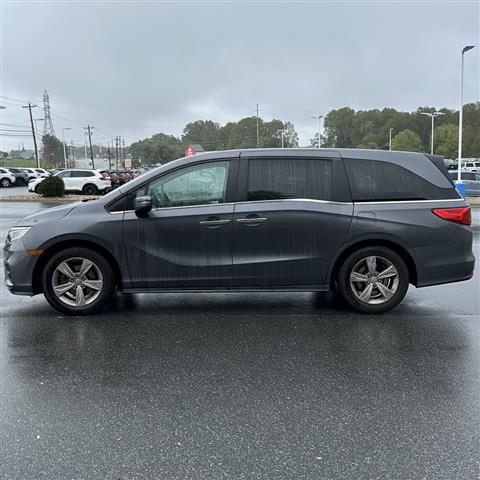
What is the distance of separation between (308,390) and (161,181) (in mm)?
2851

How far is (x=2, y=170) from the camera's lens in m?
45.3

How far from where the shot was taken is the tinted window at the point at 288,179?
574 cm

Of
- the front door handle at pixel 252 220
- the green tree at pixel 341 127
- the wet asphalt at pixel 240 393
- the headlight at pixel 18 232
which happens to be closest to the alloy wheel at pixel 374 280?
the wet asphalt at pixel 240 393

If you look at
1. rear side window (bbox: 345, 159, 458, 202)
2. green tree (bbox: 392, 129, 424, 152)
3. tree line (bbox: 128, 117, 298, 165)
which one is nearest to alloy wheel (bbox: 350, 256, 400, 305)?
rear side window (bbox: 345, 159, 458, 202)

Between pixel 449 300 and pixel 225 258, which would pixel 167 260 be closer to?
pixel 225 258

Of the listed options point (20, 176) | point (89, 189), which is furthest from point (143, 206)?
point (20, 176)

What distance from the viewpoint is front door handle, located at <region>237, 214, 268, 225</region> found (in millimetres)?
5641

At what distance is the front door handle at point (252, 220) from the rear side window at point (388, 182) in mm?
1079

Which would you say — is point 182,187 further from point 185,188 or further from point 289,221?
point 289,221

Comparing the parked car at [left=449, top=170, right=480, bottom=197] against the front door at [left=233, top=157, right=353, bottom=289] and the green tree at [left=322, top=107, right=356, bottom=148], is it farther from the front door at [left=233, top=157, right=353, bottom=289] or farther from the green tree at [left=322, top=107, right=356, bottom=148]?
the green tree at [left=322, top=107, right=356, bottom=148]

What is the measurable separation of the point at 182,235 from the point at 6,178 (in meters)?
44.5

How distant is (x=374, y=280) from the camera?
5.82 meters

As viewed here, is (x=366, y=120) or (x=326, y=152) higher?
(x=366, y=120)

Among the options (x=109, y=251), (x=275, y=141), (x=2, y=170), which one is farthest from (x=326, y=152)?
(x=275, y=141)
